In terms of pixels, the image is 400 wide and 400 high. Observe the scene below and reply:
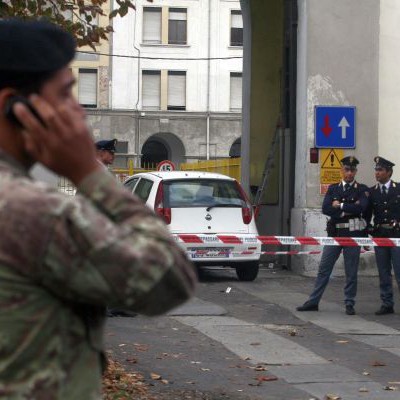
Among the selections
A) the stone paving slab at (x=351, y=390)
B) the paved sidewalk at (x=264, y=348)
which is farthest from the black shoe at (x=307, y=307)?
the stone paving slab at (x=351, y=390)

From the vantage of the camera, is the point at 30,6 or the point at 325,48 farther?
the point at 325,48

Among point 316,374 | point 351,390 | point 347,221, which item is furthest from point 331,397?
point 347,221

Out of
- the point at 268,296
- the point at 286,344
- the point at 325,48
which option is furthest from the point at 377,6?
the point at 286,344

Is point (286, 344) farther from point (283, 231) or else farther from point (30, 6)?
point (283, 231)

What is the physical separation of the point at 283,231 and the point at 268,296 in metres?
4.21

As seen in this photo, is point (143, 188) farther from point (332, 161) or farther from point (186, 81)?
point (186, 81)

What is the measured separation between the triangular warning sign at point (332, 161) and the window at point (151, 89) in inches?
1445

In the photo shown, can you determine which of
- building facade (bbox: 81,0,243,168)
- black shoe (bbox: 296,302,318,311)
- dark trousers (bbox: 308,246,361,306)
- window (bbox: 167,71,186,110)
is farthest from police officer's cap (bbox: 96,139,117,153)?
window (bbox: 167,71,186,110)

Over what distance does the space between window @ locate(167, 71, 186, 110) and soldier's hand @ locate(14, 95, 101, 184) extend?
172 ft

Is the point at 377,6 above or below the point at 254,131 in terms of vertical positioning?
above

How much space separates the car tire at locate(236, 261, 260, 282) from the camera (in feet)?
55.6

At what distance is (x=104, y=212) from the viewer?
2.15 meters

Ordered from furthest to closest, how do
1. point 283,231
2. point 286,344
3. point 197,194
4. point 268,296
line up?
1. point 283,231
2. point 197,194
3. point 268,296
4. point 286,344

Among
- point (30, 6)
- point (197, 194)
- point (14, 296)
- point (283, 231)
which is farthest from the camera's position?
point (283, 231)
